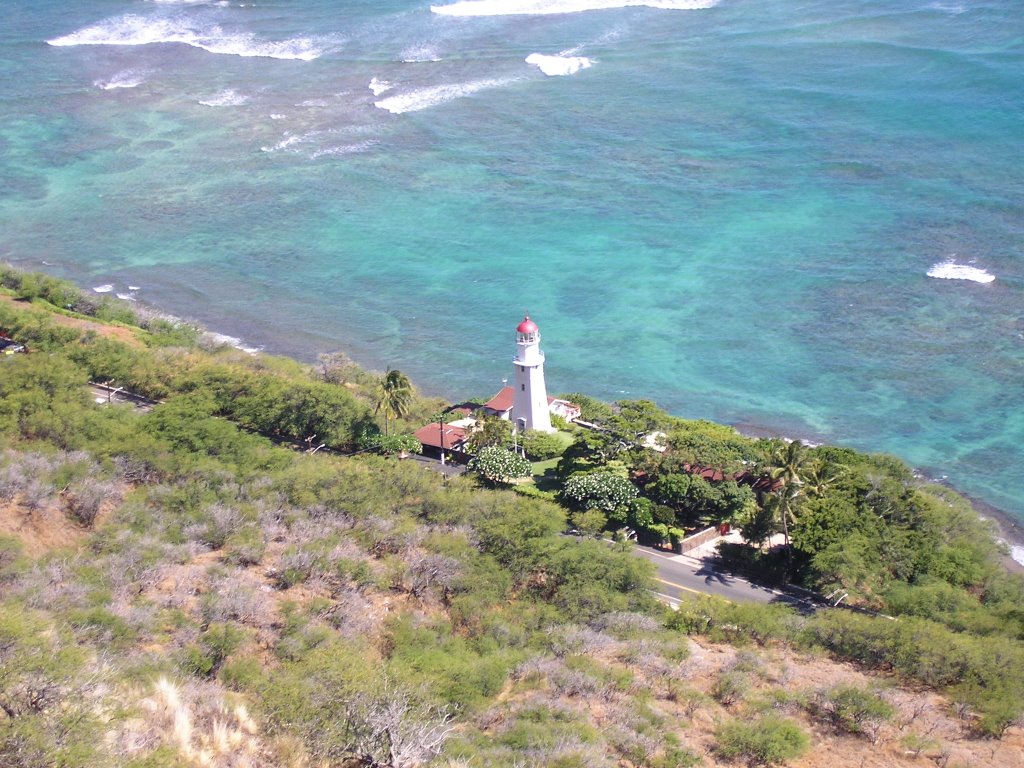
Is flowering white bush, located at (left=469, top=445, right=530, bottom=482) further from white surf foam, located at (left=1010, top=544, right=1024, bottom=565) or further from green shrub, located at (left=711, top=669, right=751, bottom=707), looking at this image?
white surf foam, located at (left=1010, top=544, right=1024, bottom=565)

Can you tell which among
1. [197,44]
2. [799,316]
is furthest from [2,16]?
[799,316]

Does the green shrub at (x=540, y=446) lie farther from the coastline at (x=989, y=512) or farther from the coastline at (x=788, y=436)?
the coastline at (x=989, y=512)

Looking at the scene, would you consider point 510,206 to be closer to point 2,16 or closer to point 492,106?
point 492,106

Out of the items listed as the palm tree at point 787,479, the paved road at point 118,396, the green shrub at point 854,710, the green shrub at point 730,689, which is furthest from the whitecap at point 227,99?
the green shrub at point 854,710

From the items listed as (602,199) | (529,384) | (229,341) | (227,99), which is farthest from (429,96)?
(529,384)

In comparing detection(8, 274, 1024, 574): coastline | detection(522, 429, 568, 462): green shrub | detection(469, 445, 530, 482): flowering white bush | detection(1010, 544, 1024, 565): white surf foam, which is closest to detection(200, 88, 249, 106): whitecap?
detection(8, 274, 1024, 574): coastline

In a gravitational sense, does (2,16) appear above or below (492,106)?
above
